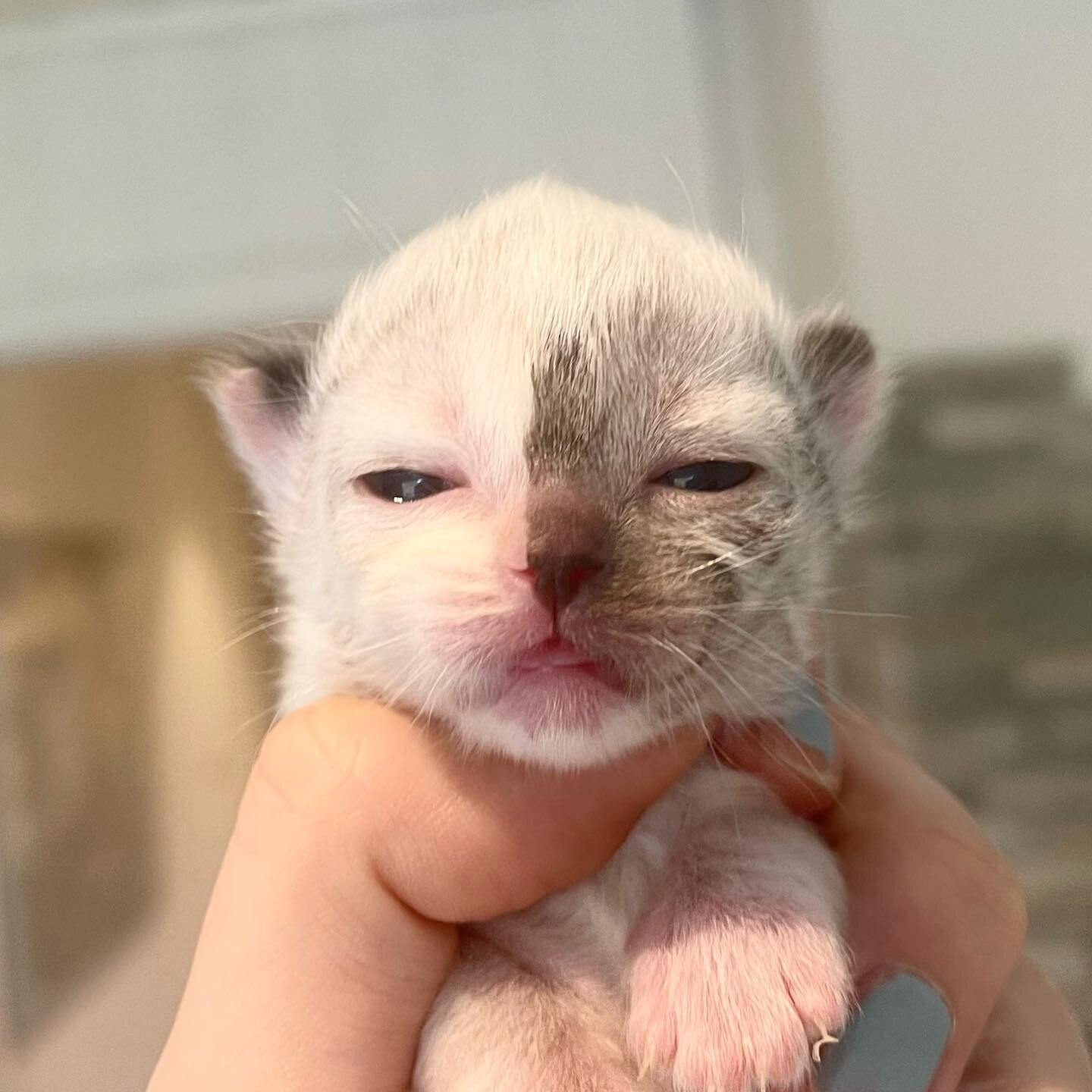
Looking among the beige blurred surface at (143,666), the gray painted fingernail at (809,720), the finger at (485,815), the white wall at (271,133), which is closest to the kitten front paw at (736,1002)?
the finger at (485,815)

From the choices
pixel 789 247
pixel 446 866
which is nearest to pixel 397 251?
pixel 446 866

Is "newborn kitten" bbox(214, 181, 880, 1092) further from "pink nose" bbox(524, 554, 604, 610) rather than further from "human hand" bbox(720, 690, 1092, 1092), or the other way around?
"human hand" bbox(720, 690, 1092, 1092)

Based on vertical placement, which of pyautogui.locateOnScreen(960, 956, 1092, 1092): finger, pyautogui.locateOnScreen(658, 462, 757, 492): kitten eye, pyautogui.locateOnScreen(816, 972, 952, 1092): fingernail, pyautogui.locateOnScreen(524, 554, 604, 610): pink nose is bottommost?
pyautogui.locateOnScreen(960, 956, 1092, 1092): finger

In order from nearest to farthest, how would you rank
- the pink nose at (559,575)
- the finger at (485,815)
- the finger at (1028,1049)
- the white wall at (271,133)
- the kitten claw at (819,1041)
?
the pink nose at (559,575) < the kitten claw at (819,1041) < the finger at (485,815) < the finger at (1028,1049) < the white wall at (271,133)

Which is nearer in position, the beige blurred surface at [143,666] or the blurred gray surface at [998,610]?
the blurred gray surface at [998,610]

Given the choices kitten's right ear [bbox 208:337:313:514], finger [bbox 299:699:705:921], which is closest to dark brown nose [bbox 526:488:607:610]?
finger [bbox 299:699:705:921]

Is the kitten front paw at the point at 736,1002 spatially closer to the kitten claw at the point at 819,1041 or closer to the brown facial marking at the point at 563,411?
the kitten claw at the point at 819,1041
